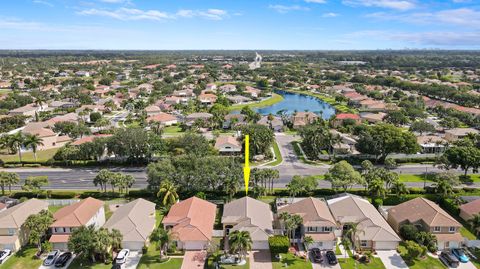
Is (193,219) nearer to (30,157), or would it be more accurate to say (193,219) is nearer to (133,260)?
(133,260)

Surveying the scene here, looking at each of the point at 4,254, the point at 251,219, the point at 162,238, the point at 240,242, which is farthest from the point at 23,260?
the point at 251,219

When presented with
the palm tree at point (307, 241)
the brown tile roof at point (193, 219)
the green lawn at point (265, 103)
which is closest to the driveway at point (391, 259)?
the palm tree at point (307, 241)

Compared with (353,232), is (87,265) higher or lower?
lower

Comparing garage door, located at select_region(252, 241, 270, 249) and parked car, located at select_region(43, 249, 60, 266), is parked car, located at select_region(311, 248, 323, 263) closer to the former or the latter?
garage door, located at select_region(252, 241, 270, 249)

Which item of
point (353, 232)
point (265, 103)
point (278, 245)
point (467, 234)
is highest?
point (353, 232)

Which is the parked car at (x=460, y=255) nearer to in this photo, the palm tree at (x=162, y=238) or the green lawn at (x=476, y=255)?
the green lawn at (x=476, y=255)

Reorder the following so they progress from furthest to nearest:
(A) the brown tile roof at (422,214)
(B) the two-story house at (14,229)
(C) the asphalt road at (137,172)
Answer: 1. (C) the asphalt road at (137,172)
2. (A) the brown tile roof at (422,214)
3. (B) the two-story house at (14,229)

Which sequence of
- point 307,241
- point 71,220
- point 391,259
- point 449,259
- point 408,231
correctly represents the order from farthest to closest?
point 71,220 < point 408,231 < point 307,241 < point 391,259 < point 449,259
